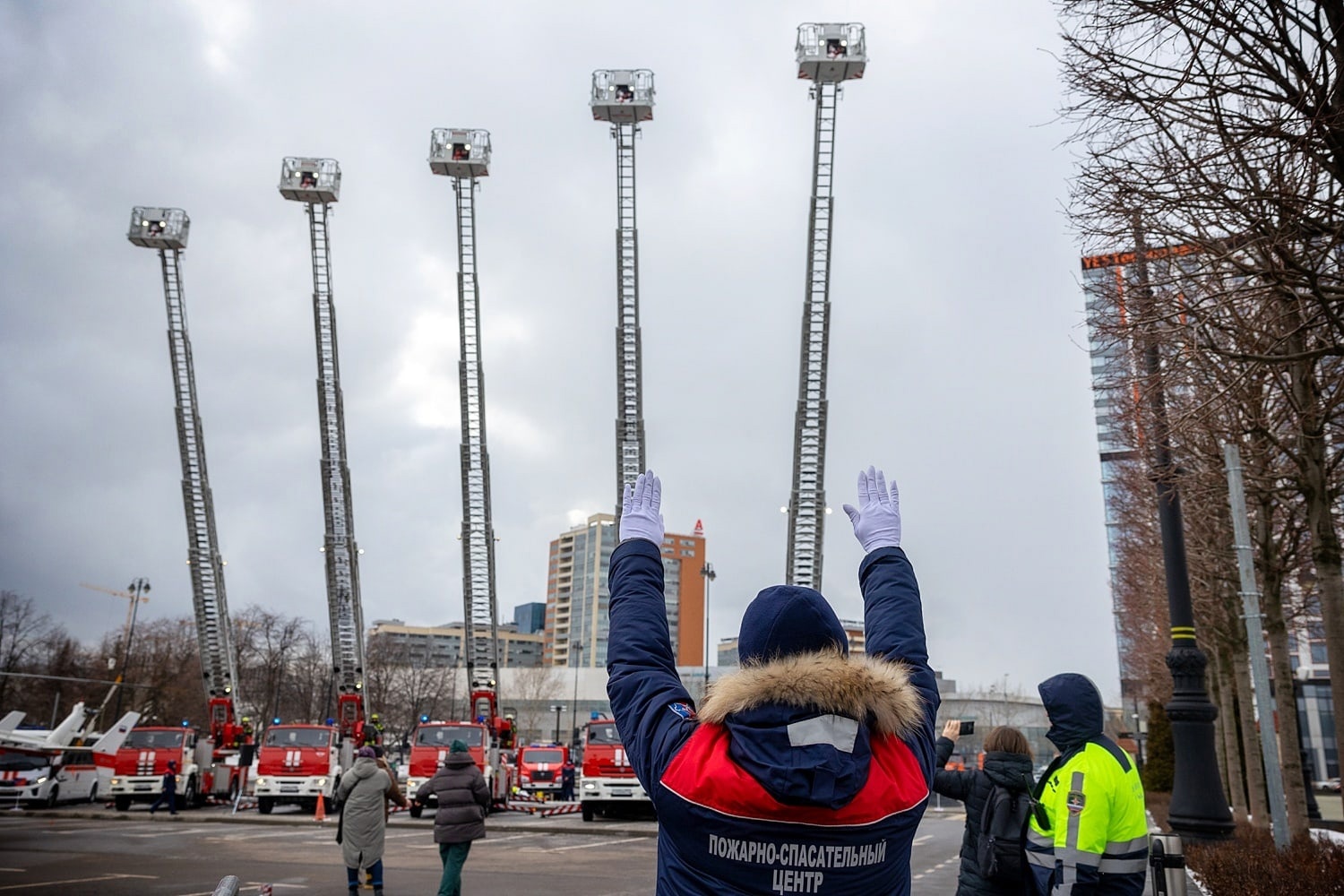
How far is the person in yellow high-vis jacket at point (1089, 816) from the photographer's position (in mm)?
5535

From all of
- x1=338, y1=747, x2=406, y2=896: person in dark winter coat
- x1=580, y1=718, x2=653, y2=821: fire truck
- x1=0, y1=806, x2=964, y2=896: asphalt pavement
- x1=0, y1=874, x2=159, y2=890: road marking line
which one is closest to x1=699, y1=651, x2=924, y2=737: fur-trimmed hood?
x1=338, y1=747, x2=406, y2=896: person in dark winter coat

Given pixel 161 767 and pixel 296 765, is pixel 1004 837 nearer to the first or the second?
pixel 296 765

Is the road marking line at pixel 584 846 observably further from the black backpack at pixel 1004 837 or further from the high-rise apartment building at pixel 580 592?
the high-rise apartment building at pixel 580 592

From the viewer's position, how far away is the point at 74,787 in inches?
1388

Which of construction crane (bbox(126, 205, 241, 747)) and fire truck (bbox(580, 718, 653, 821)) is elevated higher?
construction crane (bbox(126, 205, 241, 747))

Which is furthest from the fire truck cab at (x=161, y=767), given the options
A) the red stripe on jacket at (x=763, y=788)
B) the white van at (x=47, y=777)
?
→ the red stripe on jacket at (x=763, y=788)

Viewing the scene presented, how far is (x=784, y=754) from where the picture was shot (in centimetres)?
256

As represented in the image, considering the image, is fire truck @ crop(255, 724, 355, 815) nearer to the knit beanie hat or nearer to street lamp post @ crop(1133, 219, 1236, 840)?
street lamp post @ crop(1133, 219, 1236, 840)

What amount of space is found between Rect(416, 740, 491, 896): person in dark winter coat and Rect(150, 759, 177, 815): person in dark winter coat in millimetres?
22111

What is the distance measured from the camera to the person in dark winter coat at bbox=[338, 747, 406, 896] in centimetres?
1148

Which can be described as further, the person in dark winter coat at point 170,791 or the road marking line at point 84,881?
the person in dark winter coat at point 170,791

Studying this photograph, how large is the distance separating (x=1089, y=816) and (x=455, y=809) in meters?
7.15

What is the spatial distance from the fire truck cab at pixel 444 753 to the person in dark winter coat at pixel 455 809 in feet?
59.2

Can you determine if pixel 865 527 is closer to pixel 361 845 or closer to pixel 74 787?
pixel 361 845
